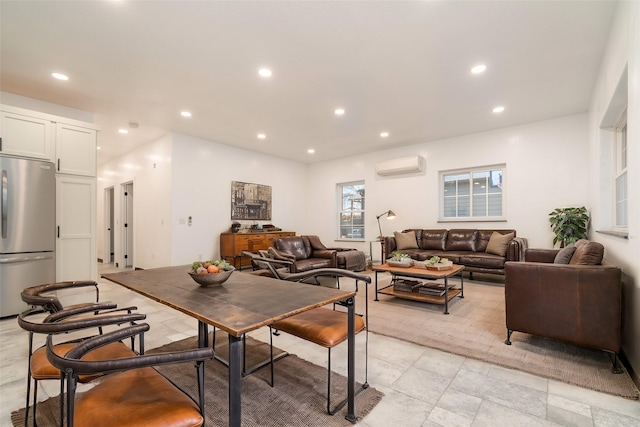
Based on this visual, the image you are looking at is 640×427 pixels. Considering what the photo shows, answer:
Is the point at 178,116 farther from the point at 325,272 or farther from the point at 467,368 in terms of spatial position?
the point at 467,368

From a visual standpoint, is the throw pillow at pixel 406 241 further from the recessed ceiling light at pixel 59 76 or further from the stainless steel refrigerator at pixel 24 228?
the recessed ceiling light at pixel 59 76

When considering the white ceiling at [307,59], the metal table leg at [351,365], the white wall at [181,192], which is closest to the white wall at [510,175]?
the white ceiling at [307,59]

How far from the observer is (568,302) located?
222 cm

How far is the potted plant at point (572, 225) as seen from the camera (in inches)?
175

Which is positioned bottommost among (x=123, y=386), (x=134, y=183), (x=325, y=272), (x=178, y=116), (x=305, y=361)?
(x=305, y=361)

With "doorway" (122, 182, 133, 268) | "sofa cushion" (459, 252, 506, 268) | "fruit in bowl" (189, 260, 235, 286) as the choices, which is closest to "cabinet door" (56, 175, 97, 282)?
"fruit in bowl" (189, 260, 235, 286)

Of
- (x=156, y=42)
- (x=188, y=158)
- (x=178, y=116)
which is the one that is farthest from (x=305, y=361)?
(x=188, y=158)

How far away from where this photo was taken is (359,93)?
401cm

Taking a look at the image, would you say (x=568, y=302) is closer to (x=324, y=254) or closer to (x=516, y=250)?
(x=516, y=250)

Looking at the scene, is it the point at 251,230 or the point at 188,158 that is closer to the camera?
the point at 188,158

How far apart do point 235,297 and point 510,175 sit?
5.65 m

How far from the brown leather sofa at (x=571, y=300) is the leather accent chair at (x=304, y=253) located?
9.92 feet

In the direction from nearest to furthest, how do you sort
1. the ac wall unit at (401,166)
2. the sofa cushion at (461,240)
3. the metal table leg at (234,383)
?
the metal table leg at (234,383), the sofa cushion at (461,240), the ac wall unit at (401,166)

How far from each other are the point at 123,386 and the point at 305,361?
134 centimetres
